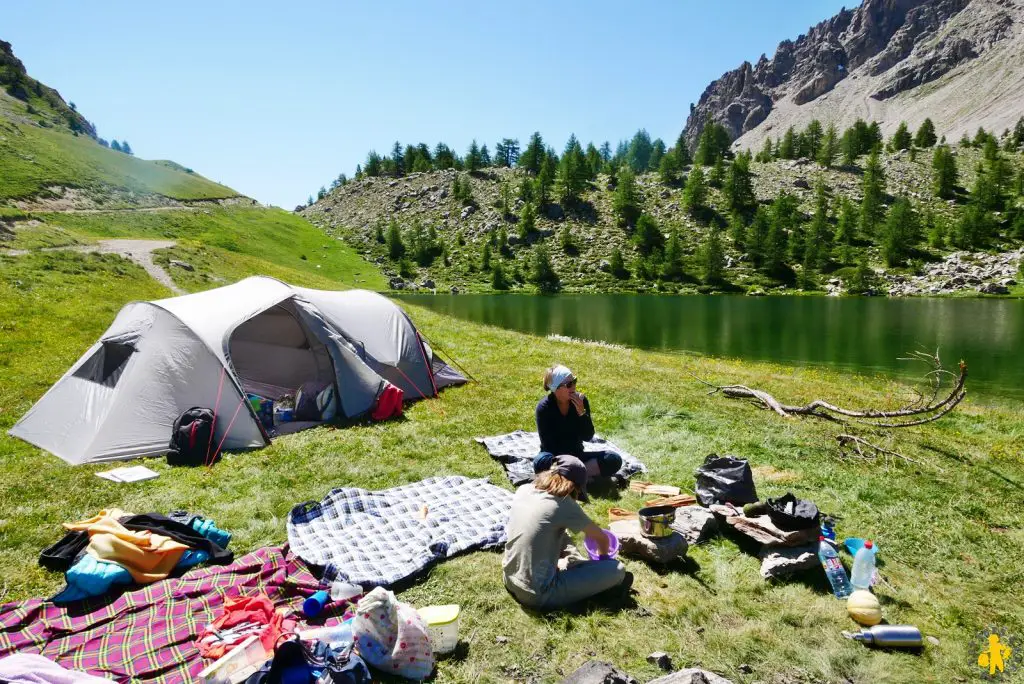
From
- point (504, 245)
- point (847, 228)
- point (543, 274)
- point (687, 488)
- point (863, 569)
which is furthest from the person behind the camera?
point (504, 245)

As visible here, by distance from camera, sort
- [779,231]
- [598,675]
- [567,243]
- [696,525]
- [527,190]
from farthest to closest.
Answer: [527,190] → [567,243] → [779,231] → [696,525] → [598,675]

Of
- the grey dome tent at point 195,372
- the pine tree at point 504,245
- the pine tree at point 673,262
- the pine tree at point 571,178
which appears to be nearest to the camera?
the grey dome tent at point 195,372

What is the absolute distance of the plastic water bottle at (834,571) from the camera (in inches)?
228

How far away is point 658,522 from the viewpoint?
6414mm

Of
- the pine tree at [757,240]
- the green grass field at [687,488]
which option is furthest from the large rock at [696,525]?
the pine tree at [757,240]

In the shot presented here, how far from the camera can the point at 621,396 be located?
14570 millimetres

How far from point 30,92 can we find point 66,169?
84.4 m

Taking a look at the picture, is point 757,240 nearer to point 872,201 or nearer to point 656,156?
point 872,201

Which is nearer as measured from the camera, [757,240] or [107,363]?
[107,363]

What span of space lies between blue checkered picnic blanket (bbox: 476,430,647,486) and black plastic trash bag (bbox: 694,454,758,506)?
130 cm

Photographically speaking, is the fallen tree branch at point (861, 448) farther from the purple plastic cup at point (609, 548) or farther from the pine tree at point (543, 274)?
the pine tree at point (543, 274)

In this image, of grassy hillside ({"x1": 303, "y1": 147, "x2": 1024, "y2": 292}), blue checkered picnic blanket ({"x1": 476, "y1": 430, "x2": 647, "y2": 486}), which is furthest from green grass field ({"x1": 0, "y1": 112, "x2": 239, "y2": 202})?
blue checkered picnic blanket ({"x1": 476, "y1": 430, "x2": 647, "y2": 486})

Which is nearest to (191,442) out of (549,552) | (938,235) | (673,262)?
(549,552)

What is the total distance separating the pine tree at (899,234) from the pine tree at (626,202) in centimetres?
4591
